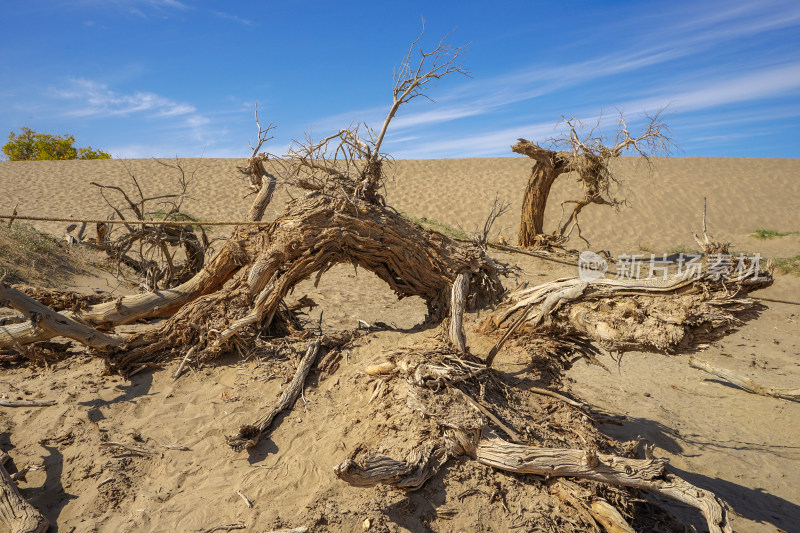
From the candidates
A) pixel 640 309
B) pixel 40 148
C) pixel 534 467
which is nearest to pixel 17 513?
pixel 534 467

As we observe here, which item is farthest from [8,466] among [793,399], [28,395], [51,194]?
[51,194]

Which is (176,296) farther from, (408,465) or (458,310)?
(408,465)

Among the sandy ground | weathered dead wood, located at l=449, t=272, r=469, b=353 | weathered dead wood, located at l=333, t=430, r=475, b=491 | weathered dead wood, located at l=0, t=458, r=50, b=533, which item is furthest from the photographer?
weathered dead wood, located at l=449, t=272, r=469, b=353

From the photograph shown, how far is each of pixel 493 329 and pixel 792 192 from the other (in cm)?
2197

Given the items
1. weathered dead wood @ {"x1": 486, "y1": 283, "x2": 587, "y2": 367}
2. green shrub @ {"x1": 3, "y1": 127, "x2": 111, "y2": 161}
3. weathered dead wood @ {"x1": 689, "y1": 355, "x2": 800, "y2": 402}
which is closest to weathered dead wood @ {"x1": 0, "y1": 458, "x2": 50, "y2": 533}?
weathered dead wood @ {"x1": 486, "y1": 283, "x2": 587, "y2": 367}

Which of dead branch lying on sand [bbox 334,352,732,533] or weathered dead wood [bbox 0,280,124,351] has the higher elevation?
weathered dead wood [bbox 0,280,124,351]

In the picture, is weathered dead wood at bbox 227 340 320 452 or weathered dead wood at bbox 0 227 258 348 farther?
weathered dead wood at bbox 0 227 258 348

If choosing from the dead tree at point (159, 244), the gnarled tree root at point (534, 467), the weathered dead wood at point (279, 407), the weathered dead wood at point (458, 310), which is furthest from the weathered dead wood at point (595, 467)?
the dead tree at point (159, 244)

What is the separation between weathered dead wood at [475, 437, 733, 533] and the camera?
2.41 m

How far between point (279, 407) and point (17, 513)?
139cm

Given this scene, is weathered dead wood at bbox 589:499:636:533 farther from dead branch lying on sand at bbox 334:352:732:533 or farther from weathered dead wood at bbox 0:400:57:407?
weathered dead wood at bbox 0:400:57:407

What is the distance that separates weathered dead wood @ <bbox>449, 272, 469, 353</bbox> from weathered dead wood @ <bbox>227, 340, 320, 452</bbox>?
1.04 meters

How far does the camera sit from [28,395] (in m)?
3.59

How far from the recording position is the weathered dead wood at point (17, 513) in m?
2.44
